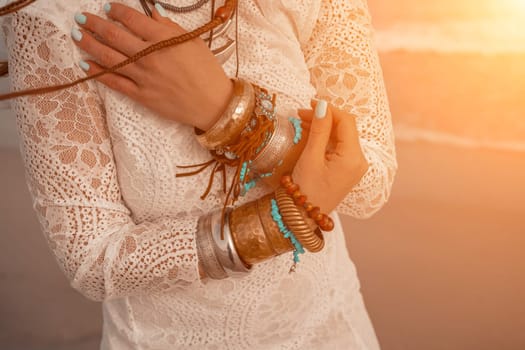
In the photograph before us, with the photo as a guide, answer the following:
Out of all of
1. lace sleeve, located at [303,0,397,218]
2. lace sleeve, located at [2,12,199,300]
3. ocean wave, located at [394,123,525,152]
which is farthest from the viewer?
ocean wave, located at [394,123,525,152]

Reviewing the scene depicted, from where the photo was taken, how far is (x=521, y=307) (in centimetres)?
147

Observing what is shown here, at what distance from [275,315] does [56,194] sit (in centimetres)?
40

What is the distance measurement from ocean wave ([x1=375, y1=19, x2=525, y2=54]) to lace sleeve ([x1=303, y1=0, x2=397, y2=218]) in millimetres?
582

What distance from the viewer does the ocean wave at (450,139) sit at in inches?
57.3

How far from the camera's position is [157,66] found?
0.63 m

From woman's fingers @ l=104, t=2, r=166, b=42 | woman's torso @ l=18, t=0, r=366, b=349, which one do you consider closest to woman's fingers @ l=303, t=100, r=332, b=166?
woman's torso @ l=18, t=0, r=366, b=349

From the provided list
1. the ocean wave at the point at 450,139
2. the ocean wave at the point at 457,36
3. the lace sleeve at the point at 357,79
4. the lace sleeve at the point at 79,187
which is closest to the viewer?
the lace sleeve at the point at 79,187

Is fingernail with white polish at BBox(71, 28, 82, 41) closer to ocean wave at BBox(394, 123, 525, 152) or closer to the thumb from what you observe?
the thumb

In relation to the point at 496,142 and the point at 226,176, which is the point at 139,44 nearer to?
the point at 226,176

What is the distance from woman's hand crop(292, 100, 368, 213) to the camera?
0.66 metres

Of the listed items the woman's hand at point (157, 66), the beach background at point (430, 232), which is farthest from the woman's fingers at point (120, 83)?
the beach background at point (430, 232)

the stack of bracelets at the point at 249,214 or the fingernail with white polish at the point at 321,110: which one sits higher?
the fingernail with white polish at the point at 321,110

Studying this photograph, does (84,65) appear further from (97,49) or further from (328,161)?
(328,161)

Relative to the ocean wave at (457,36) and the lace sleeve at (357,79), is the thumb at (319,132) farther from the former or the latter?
the ocean wave at (457,36)
